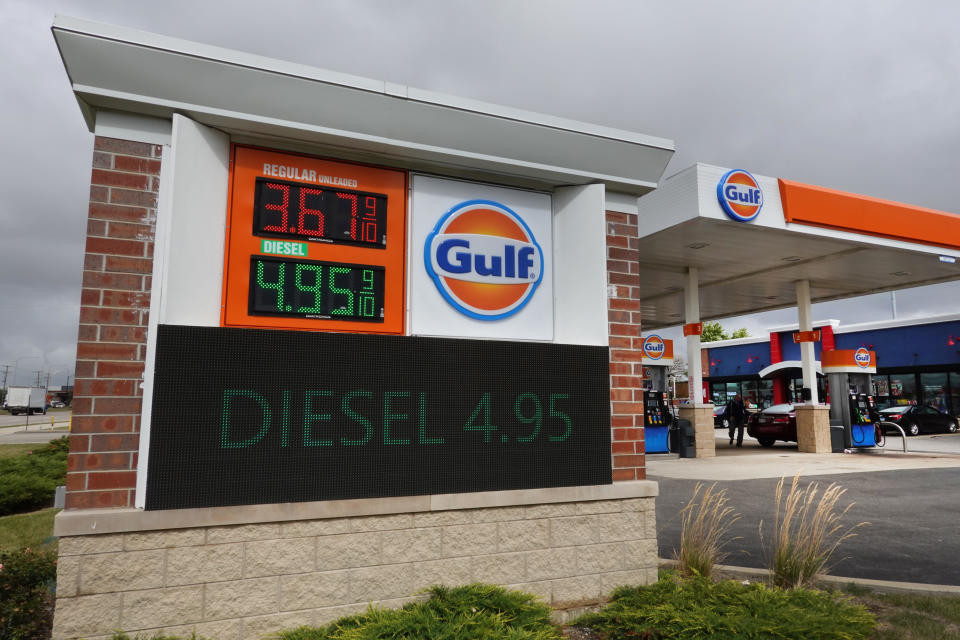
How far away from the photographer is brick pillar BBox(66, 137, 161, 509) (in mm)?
3836

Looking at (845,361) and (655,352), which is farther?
(655,352)

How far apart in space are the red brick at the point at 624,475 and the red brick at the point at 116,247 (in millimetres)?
3840

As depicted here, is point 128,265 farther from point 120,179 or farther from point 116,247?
point 120,179

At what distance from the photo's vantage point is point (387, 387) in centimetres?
446

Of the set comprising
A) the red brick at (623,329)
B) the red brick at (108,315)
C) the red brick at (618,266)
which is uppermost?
the red brick at (618,266)

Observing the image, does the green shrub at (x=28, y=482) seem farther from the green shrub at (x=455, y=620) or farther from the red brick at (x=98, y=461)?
the green shrub at (x=455, y=620)

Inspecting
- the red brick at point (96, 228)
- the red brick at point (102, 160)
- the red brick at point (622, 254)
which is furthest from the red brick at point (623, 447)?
the red brick at point (102, 160)

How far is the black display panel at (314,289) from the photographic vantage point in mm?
4324

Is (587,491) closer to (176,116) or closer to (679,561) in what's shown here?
(679,561)

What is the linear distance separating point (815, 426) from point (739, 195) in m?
8.86

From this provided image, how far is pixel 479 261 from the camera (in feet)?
16.6

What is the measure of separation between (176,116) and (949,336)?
35325 millimetres

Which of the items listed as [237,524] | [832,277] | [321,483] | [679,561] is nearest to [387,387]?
[321,483]

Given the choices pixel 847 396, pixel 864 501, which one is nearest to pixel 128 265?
pixel 864 501
